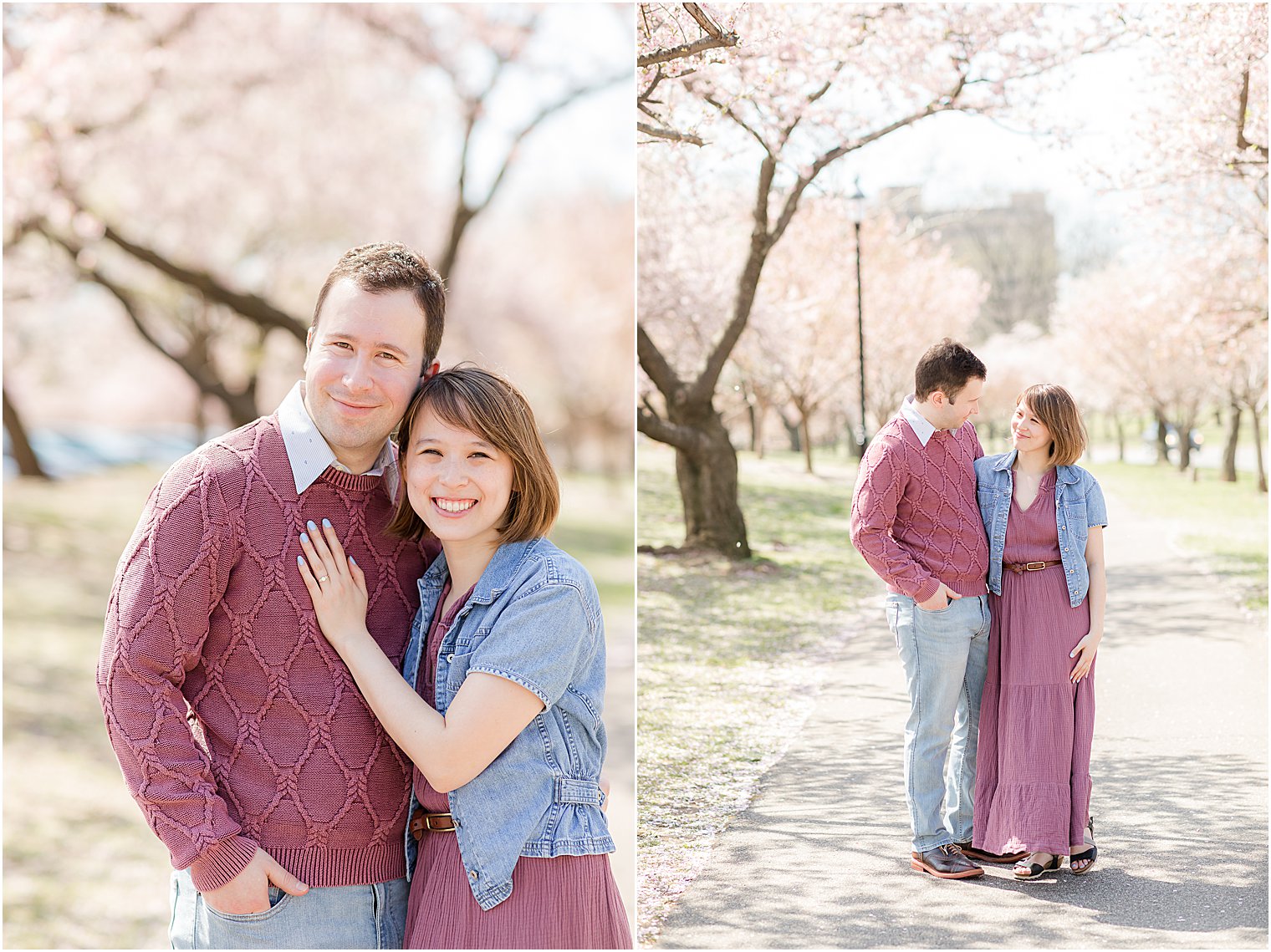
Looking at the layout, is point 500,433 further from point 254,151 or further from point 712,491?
point 254,151

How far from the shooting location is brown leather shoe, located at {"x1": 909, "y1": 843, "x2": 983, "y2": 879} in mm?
2779

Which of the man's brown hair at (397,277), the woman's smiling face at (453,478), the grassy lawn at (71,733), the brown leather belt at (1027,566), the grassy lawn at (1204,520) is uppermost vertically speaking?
the man's brown hair at (397,277)

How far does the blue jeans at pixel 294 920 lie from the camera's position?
1610 millimetres

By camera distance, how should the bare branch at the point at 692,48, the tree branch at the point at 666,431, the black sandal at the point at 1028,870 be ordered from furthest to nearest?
the tree branch at the point at 666,431
the bare branch at the point at 692,48
the black sandal at the point at 1028,870

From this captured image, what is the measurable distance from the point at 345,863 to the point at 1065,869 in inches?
75.9

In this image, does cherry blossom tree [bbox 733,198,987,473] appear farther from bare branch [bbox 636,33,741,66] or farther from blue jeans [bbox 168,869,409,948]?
blue jeans [bbox 168,869,409,948]

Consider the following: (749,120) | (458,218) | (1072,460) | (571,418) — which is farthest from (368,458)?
(571,418)

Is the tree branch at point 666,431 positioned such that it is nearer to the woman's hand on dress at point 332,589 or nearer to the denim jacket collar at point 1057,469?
the denim jacket collar at point 1057,469

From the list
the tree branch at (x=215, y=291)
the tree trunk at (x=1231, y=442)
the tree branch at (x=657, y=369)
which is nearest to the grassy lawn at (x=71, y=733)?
the tree branch at (x=657, y=369)

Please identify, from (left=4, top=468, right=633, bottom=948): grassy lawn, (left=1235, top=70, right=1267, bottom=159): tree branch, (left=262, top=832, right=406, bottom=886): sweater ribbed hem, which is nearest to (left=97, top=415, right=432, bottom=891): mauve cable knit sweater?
(left=262, top=832, right=406, bottom=886): sweater ribbed hem

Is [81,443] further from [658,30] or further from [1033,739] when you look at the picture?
[1033,739]

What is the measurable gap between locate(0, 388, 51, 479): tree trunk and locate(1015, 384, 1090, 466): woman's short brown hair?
34.9ft

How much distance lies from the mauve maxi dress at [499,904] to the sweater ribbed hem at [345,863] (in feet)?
0.13

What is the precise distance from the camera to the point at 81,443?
55.6ft
